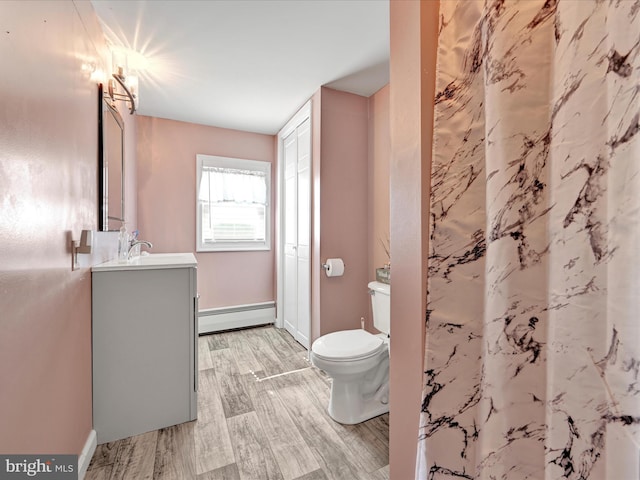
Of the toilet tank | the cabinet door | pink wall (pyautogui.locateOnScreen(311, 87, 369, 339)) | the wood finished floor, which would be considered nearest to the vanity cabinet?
the cabinet door

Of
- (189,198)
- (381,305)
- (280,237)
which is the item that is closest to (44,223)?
(381,305)

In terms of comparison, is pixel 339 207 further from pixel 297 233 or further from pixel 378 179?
pixel 297 233

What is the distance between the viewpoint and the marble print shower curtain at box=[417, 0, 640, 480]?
528mm

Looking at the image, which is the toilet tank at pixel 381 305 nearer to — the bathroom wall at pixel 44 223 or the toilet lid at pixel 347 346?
the toilet lid at pixel 347 346

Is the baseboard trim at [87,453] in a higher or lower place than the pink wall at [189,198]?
lower

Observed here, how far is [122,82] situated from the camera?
170cm

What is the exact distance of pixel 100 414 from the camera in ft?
4.80

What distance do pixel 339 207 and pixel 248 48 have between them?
1.29 m

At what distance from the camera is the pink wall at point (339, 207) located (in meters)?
2.33

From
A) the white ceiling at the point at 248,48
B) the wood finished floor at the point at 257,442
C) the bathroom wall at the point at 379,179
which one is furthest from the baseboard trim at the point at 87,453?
the white ceiling at the point at 248,48

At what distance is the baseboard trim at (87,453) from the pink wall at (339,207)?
148 centimetres

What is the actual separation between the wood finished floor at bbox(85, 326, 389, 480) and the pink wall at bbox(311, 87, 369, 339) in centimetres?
58

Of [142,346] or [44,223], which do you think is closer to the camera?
[44,223]

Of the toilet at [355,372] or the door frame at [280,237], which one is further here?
the door frame at [280,237]
